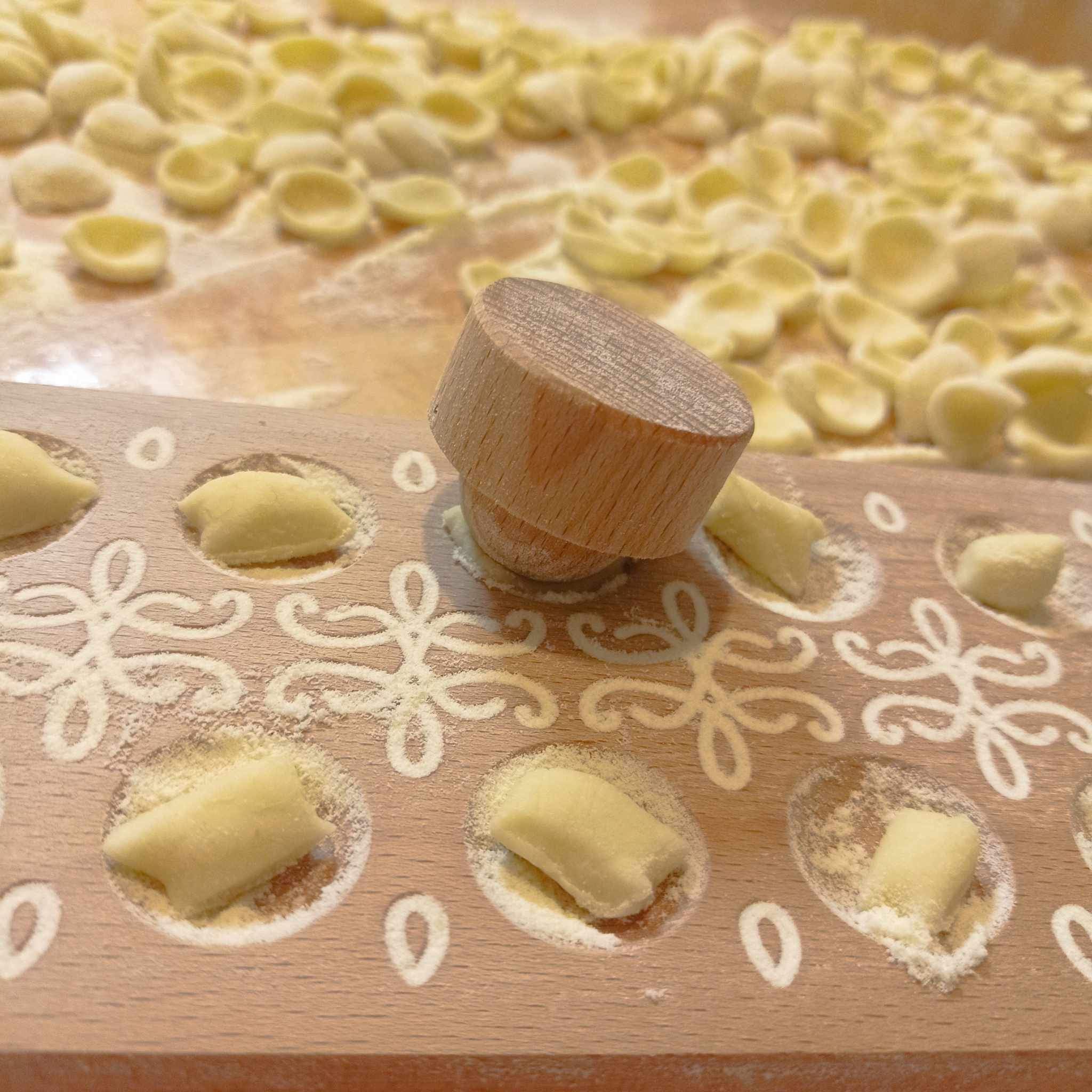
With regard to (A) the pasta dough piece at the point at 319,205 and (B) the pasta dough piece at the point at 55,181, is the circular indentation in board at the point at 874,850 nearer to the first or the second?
(A) the pasta dough piece at the point at 319,205

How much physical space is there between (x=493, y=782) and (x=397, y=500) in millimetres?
217

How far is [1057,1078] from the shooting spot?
0.47 m

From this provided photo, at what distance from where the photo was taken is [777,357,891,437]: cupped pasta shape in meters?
0.89

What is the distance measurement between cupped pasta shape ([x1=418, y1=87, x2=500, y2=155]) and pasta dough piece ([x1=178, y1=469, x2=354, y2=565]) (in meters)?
0.74

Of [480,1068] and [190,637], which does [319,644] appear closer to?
[190,637]

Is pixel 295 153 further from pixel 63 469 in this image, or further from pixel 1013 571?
pixel 1013 571

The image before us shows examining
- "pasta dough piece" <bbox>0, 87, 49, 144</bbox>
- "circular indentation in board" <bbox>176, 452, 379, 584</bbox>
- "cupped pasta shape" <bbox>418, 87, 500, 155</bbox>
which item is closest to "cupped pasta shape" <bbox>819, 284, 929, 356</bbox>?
"cupped pasta shape" <bbox>418, 87, 500, 155</bbox>

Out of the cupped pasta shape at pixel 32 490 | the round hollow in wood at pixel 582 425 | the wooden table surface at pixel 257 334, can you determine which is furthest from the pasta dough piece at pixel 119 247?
the round hollow in wood at pixel 582 425

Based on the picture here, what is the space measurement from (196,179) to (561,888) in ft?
2.82

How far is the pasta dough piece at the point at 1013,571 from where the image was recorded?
2.19 ft

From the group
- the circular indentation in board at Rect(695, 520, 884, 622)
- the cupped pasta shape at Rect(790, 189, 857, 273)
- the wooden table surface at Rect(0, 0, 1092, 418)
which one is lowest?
the wooden table surface at Rect(0, 0, 1092, 418)

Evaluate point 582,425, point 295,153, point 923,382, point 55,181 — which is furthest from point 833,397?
point 55,181

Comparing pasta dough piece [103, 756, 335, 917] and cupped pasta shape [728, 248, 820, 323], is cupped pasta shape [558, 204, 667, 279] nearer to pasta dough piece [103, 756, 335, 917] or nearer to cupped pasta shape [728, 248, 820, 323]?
cupped pasta shape [728, 248, 820, 323]

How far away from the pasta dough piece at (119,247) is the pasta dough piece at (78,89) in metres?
0.25
